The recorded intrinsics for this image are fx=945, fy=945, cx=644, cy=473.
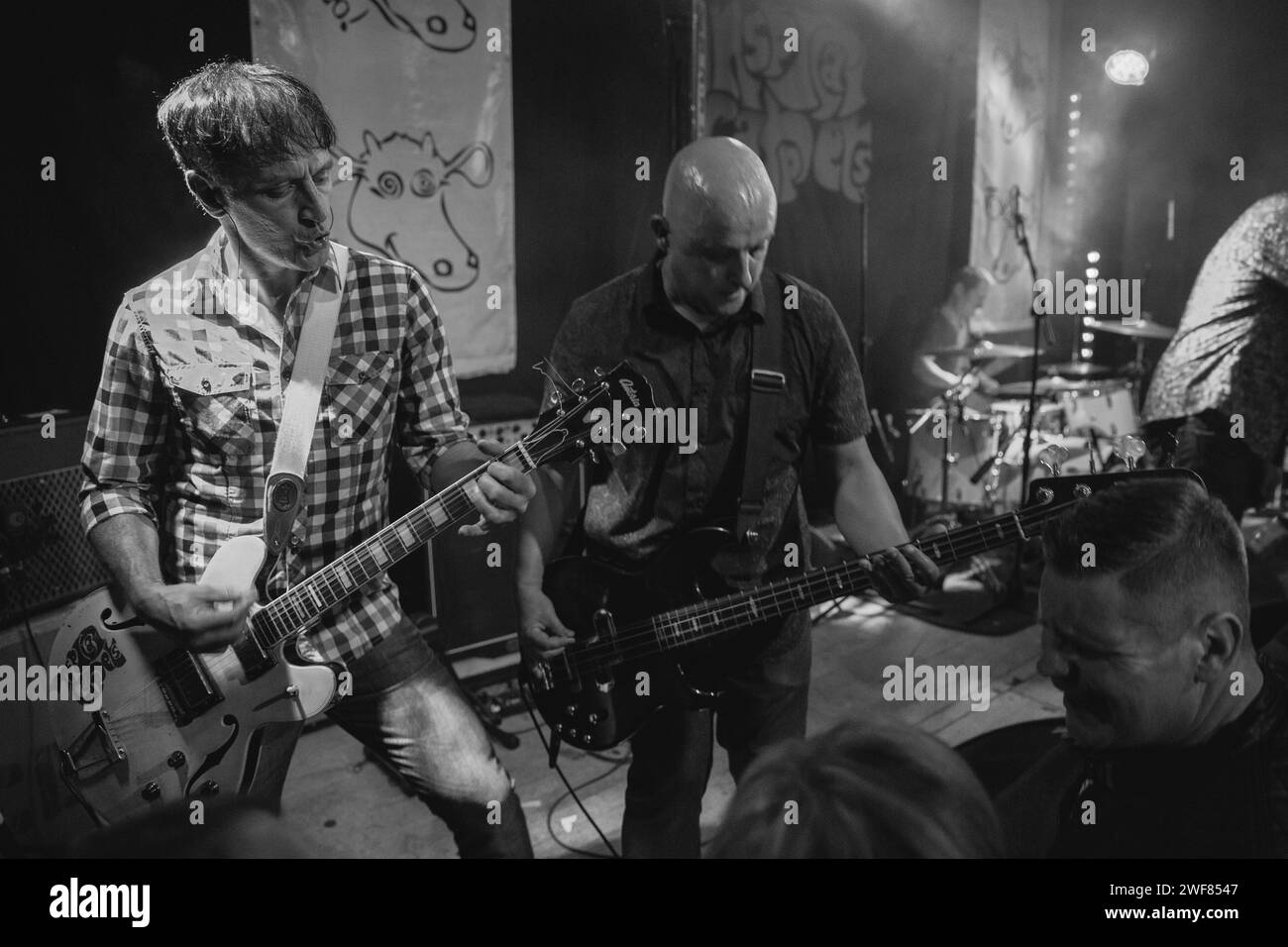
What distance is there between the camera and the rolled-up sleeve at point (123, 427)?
172 centimetres

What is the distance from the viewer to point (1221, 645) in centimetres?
126

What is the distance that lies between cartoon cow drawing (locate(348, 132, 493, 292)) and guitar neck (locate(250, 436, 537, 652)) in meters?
1.23

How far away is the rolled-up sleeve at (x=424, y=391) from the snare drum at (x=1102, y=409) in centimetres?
369

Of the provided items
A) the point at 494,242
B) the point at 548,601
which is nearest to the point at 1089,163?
the point at 494,242

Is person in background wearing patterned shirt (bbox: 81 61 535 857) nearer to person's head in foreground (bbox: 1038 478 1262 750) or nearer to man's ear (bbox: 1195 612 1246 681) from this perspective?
person's head in foreground (bbox: 1038 478 1262 750)

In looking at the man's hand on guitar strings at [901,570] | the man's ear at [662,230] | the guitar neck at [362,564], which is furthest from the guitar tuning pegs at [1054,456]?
the guitar neck at [362,564]

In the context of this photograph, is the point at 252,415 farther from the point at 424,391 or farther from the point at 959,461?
the point at 959,461

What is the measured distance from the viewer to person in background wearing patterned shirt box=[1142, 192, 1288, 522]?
258 centimetres

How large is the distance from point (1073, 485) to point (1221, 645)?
0.62m

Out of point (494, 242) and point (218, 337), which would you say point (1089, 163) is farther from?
point (218, 337)

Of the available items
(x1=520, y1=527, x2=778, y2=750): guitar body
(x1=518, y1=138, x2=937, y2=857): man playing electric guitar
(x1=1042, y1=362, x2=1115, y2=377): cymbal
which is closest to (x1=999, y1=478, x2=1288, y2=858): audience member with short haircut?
(x1=518, y1=138, x2=937, y2=857): man playing electric guitar

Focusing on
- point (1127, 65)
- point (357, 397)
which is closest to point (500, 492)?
point (357, 397)

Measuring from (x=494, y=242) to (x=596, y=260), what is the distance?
1.05ft

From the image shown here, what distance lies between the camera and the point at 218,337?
5.79 ft
